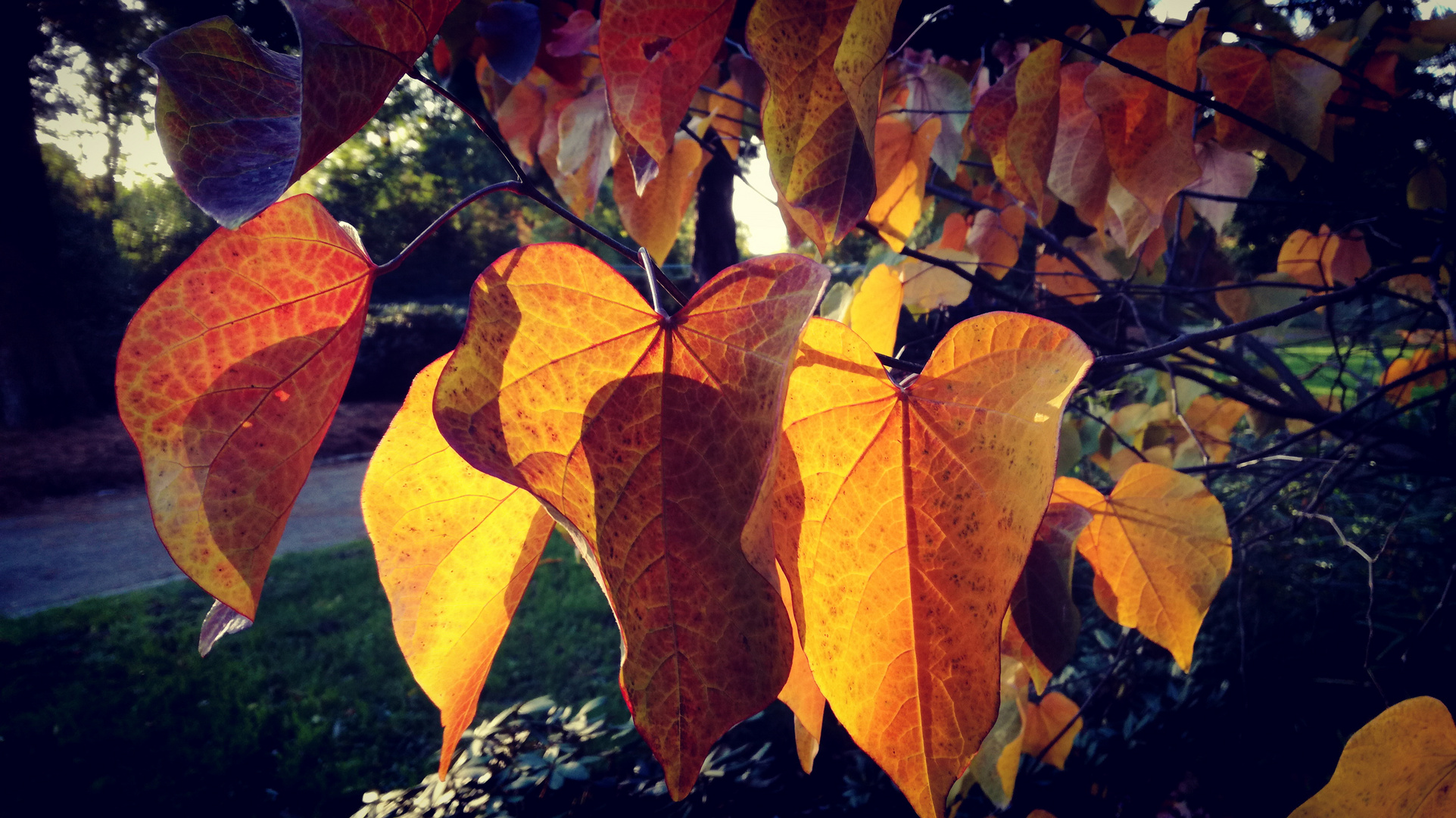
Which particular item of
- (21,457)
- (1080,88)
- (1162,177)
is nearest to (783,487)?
(1162,177)

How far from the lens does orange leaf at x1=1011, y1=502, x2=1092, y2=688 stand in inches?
23.8

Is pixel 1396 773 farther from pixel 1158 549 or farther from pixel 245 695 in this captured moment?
pixel 245 695

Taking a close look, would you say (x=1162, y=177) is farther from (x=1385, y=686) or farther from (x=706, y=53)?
(x=1385, y=686)

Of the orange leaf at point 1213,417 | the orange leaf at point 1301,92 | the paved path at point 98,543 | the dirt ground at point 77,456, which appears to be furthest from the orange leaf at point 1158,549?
the dirt ground at point 77,456

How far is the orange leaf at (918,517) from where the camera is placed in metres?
0.35

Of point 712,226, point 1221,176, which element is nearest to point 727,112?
point 1221,176

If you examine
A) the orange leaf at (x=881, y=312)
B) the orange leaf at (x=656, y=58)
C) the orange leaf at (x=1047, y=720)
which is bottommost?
the orange leaf at (x=1047, y=720)

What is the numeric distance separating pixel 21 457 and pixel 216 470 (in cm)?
1181

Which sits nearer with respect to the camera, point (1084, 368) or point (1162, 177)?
point (1084, 368)

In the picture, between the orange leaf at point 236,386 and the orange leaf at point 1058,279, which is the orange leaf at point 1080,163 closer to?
the orange leaf at point 236,386

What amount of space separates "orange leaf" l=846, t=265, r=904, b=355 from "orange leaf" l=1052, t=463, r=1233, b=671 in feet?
0.78

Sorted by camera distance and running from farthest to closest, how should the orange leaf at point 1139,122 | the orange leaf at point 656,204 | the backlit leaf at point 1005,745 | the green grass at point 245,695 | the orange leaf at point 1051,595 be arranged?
the green grass at point 245,695 → the backlit leaf at point 1005,745 → the orange leaf at point 656,204 → the orange leaf at point 1139,122 → the orange leaf at point 1051,595

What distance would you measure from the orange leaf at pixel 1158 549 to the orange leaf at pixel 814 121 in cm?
41

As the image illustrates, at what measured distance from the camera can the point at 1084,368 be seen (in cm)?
34
